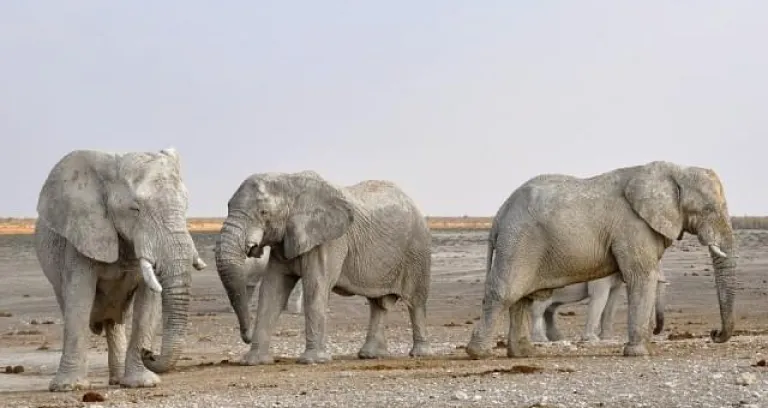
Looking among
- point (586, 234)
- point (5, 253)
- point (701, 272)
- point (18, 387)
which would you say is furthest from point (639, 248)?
point (5, 253)

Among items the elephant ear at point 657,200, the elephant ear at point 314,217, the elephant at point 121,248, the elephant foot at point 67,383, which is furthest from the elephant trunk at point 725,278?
the elephant foot at point 67,383

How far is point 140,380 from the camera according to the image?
17.4 metres

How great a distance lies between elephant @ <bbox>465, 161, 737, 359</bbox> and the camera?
20891mm

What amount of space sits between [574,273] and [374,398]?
6215 millimetres

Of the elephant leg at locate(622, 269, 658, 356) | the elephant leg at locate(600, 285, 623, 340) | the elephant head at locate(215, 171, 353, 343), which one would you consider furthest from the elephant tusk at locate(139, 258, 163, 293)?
the elephant leg at locate(600, 285, 623, 340)

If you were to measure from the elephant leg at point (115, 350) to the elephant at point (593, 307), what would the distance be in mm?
9151

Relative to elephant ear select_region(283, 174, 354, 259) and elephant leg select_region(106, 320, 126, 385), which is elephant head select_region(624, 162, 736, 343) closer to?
elephant ear select_region(283, 174, 354, 259)

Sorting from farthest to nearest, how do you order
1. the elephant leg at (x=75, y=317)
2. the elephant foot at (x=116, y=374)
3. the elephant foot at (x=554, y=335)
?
1. the elephant foot at (x=554, y=335)
2. the elephant foot at (x=116, y=374)
3. the elephant leg at (x=75, y=317)

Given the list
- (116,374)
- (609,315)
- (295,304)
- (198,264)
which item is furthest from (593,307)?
(198,264)

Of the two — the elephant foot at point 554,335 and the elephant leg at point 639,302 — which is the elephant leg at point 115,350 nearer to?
the elephant leg at point 639,302

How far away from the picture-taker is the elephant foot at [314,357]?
21.1 metres

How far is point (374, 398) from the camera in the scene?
15570 mm

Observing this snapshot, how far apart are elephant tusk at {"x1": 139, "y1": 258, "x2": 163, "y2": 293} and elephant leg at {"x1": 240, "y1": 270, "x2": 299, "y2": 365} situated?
14.8 feet

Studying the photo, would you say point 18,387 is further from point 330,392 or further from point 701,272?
point 701,272
